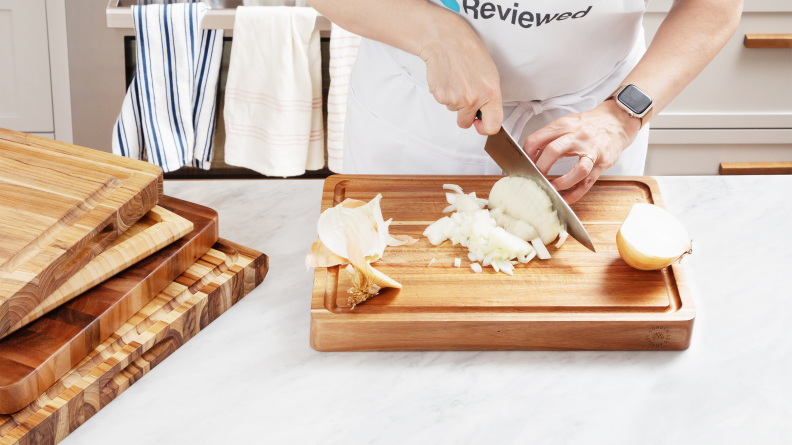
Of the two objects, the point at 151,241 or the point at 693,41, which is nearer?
the point at 151,241

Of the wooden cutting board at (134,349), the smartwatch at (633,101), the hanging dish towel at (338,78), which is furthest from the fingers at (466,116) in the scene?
the hanging dish towel at (338,78)

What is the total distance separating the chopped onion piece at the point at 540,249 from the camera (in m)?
0.81

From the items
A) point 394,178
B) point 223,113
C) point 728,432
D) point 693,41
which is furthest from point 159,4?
point 728,432

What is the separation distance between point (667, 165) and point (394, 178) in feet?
4.78

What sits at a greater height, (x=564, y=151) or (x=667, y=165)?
(x=564, y=151)

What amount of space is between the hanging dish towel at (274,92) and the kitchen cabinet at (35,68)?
1.71 ft

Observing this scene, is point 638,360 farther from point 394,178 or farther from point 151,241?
point 151,241

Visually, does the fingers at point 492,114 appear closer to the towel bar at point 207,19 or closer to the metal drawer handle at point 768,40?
the towel bar at point 207,19

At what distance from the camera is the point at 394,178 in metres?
0.98

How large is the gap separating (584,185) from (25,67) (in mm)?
1657

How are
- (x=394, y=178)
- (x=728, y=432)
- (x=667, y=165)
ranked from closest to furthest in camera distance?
(x=728, y=432) → (x=394, y=178) → (x=667, y=165)

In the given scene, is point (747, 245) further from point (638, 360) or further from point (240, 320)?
point (240, 320)

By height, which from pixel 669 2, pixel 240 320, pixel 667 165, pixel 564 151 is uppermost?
pixel 669 2

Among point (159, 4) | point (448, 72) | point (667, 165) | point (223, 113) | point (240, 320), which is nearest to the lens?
point (240, 320)
